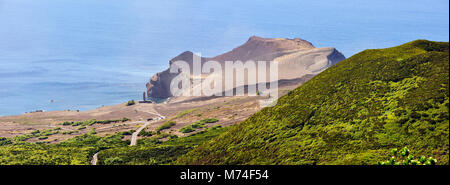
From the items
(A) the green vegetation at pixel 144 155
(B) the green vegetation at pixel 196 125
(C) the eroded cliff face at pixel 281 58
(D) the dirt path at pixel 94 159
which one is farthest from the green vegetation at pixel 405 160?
(C) the eroded cliff face at pixel 281 58

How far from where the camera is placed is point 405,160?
1833 cm

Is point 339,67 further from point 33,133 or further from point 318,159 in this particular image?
point 33,133

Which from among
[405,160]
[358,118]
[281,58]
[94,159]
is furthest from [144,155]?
[281,58]

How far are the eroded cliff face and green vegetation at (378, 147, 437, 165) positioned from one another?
9152cm

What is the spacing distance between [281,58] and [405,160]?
395 feet

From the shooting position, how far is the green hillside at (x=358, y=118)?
2030 cm

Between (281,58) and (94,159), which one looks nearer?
(94,159)

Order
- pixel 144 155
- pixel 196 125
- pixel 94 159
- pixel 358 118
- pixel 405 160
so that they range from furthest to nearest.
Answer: pixel 196 125
pixel 94 159
pixel 144 155
pixel 358 118
pixel 405 160

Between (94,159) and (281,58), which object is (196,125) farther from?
(281,58)

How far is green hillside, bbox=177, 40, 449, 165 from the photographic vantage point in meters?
20.3

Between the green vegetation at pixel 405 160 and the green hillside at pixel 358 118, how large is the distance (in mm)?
656

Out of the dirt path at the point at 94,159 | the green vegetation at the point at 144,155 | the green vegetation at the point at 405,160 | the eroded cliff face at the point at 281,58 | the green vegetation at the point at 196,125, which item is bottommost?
the dirt path at the point at 94,159

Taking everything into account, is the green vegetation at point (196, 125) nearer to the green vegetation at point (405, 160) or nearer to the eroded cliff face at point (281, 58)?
the green vegetation at point (405, 160)

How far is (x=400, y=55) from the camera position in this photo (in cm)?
2884
